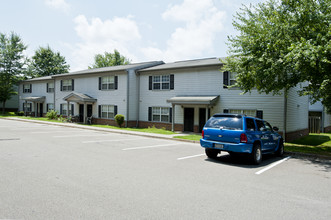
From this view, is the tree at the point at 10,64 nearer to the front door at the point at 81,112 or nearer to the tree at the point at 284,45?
the front door at the point at 81,112

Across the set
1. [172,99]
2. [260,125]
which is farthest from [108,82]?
[260,125]

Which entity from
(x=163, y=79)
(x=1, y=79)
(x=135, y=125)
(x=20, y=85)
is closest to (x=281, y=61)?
(x=163, y=79)

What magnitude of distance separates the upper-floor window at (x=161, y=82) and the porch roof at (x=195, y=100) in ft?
6.93

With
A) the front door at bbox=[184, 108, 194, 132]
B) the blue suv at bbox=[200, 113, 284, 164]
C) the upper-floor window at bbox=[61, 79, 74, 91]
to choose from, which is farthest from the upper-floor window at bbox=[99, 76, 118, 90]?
the blue suv at bbox=[200, 113, 284, 164]

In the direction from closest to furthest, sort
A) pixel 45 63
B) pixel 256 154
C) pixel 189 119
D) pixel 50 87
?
pixel 256 154
pixel 189 119
pixel 50 87
pixel 45 63

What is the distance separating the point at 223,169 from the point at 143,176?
9.19 ft

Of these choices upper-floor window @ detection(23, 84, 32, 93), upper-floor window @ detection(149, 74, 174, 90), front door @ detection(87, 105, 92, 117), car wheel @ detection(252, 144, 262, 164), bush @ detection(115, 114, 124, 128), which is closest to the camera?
car wheel @ detection(252, 144, 262, 164)

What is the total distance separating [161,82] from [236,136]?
15154 mm

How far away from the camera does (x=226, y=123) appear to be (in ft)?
31.1

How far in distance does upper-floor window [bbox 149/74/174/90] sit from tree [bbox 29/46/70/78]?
4487 centimetres

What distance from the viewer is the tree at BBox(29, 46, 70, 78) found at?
195 feet

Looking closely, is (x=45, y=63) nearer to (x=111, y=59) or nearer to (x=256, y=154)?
(x=111, y=59)

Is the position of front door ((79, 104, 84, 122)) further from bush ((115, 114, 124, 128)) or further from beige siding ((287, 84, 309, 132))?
beige siding ((287, 84, 309, 132))

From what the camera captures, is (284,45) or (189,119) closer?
(284,45)
